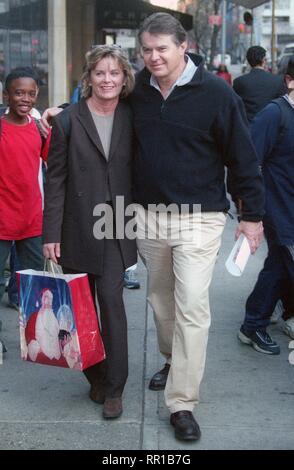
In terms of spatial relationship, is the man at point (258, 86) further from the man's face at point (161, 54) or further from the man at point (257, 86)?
the man's face at point (161, 54)

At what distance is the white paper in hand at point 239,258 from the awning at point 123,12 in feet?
47.0

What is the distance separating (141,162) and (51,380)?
5.06ft

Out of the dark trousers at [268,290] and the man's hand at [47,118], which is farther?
the dark trousers at [268,290]

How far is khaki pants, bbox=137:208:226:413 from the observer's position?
13.5ft

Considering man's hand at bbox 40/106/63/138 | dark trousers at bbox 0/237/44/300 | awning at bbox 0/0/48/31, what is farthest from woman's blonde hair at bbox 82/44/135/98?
awning at bbox 0/0/48/31

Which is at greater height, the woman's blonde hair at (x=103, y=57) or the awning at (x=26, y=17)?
the awning at (x=26, y=17)

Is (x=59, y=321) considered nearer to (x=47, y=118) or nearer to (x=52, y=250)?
(x=52, y=250)

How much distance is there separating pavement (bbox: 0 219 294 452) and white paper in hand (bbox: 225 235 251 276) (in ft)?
2.65

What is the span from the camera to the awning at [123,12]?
18.2 m

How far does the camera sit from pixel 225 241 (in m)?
8.83

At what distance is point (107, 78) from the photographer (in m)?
4.12

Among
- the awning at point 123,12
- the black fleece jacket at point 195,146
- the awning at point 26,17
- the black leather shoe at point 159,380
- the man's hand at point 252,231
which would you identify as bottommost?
the black leather shoe at point 159,380

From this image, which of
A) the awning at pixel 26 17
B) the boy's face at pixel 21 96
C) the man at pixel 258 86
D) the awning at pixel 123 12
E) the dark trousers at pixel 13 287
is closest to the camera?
the boy's face at pixel 21 96

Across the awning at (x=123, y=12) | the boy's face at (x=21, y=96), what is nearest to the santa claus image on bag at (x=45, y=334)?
the boy's face at (x=21, y=96)
